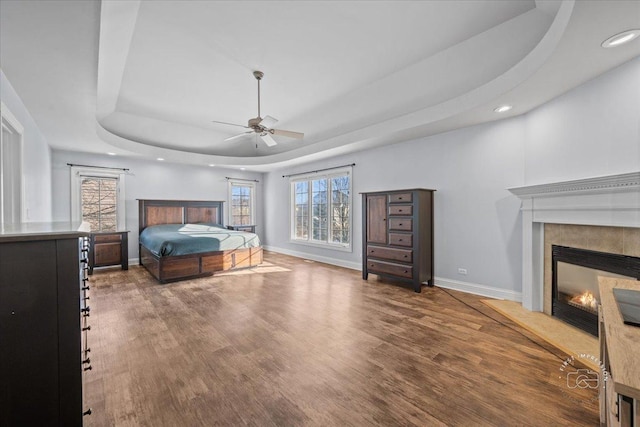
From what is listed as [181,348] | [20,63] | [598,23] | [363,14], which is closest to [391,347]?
[181,348]

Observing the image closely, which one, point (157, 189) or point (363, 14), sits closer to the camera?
point (363, 14)

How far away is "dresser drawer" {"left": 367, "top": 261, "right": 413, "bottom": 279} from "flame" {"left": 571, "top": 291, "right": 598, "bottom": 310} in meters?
1.78

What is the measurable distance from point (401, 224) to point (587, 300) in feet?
6.97

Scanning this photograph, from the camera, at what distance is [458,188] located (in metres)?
3.98

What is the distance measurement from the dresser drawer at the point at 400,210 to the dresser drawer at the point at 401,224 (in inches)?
3.7

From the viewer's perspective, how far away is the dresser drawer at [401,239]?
13.1 feet

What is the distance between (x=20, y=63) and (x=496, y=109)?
464cm

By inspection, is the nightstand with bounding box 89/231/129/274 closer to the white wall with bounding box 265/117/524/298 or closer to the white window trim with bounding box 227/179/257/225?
the white window trim with bounding box 227/179/257/225

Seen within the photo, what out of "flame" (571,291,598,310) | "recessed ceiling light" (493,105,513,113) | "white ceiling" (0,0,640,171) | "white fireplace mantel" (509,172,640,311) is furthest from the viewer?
"recessed ceiling light" (493,105,513,113)

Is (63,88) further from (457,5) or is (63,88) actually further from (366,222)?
(366,222)

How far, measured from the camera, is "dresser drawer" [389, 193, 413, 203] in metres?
4.01

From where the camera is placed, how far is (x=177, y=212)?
6.51 m

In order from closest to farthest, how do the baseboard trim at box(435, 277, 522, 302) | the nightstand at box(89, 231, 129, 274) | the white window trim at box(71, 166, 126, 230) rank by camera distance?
the baseboard trim at box(435, 277, 522, 302) → the nightstand at box(89, 231, 129, 274) → the white window trim at box(71, 166, 126, 230)

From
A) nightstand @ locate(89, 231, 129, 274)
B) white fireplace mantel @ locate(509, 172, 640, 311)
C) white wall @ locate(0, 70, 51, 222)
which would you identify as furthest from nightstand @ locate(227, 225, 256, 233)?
white fireplace mantel @ locate(509, 172, 640, 311)
